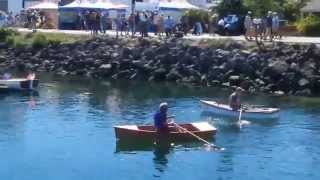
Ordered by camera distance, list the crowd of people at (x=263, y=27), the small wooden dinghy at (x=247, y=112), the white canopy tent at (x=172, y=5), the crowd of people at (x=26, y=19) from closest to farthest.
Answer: the small wooden dinghy at (x=247, y=112)
the crowd of people at (x=263, y=27)
the white canopy tent at (x=172, y=5)
the crowd of people at (x=26, y=19)

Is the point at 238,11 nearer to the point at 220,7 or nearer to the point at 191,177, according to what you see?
the point at 220,7

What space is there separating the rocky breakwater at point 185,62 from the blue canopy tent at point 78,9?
8327mm

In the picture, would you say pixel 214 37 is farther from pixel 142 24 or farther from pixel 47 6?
pixel 47 6

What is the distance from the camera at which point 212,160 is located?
121 ft

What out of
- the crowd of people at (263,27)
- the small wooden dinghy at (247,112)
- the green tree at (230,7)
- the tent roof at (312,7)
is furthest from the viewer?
the tent roof at (312,7)

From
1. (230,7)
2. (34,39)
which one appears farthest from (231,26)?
(34,39)

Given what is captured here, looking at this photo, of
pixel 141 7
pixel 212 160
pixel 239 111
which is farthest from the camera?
pixel 141 7

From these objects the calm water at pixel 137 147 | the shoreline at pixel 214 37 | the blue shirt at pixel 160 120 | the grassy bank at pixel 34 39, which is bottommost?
the calm water at pixel 137 147

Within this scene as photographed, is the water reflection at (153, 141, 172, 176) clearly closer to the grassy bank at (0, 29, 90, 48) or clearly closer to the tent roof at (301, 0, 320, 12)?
the grassy bank at (0, 29, 90, 48)

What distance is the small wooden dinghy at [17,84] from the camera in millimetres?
57812

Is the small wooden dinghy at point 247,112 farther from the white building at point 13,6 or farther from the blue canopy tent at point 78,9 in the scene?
the white building at point 13,6

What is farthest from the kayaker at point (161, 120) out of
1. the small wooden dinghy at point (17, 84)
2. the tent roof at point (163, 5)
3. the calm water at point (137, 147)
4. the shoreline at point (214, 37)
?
the tent roof at point (163, 5)

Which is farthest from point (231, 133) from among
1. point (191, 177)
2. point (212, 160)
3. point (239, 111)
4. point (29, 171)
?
point (29, 171)

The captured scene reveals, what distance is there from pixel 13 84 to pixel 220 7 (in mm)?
25387
